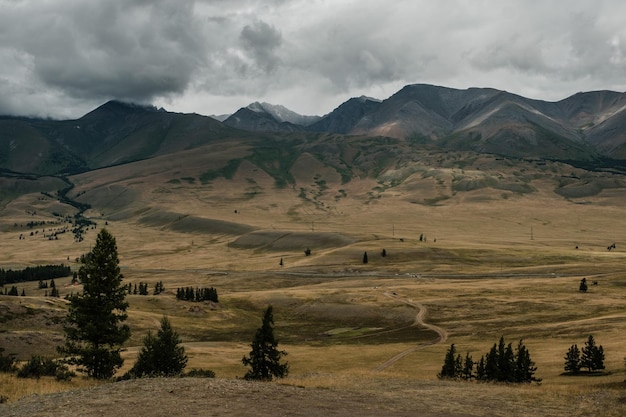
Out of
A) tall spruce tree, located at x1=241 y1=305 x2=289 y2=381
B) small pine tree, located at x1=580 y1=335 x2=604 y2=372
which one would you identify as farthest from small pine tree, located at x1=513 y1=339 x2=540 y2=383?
tall spruce tree, located at x1=241 y1=305 x2=289 y2=381

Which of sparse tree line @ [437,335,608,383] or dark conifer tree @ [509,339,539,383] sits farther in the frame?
sparse tree line @ [437,335,608,383]

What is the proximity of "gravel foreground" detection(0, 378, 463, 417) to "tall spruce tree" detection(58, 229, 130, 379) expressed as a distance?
12.2m

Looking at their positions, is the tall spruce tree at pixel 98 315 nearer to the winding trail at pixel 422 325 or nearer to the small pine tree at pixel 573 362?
the winding trail at pixel 422 325

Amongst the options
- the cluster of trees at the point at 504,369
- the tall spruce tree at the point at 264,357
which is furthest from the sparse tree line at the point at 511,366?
the tall spruce tree at the point at 264,357

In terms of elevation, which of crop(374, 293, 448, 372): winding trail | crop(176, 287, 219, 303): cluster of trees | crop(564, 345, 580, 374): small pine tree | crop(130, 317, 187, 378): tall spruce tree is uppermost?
crop(130, 317, 187, 378): tall spruce tree

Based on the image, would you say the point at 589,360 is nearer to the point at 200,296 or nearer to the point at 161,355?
the point at 161,355

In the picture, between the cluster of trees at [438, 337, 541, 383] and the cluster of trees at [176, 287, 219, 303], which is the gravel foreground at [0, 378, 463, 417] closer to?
the cluster of trees at [438, 337, 541, 383]

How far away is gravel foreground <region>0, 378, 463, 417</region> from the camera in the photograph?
84.9 ft

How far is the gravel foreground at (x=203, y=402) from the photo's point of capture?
2588cm

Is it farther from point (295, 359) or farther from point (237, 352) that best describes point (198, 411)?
point (237, 352)

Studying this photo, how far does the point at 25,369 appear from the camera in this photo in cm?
3631

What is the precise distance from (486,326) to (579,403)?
8332cm

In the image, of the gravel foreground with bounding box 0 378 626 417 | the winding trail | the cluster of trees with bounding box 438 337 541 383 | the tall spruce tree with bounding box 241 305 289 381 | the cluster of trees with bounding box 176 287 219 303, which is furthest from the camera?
the cluster of trees with bounding box 176 287 219 303

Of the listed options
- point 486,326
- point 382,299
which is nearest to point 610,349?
point 486,326
